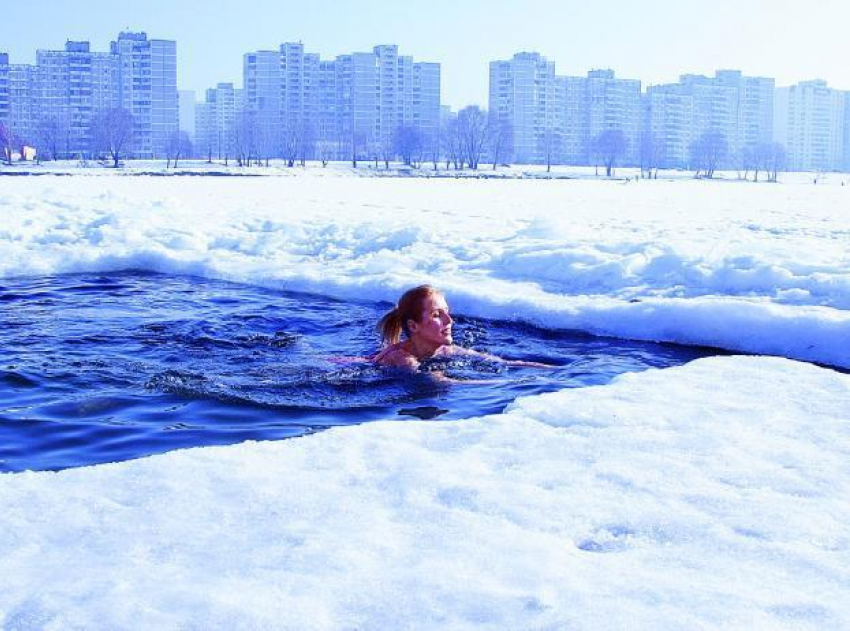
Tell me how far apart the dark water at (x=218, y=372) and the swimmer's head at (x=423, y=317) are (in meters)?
0.21

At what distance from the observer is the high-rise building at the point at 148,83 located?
132375 millimetres

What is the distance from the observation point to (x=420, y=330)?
19.8 ft

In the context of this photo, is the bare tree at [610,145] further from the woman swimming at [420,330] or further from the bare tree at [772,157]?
the woman swimming at [420,330]

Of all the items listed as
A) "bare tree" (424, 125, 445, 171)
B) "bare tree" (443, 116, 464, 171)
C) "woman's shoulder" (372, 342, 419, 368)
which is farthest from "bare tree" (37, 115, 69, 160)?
"woman's shoulder" (372, 342, 419, 368)

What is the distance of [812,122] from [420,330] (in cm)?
19070

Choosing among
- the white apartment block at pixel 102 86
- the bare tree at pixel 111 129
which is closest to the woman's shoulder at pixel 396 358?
the bare tree at pixel 111 129

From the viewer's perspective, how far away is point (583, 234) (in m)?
11.1

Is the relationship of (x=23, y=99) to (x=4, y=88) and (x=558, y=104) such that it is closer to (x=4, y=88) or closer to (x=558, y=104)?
(x=4, y=88)

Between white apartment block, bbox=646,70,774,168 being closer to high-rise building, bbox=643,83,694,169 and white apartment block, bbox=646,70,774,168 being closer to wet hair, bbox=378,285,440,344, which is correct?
high-rise building, bbox=643,83,694,169

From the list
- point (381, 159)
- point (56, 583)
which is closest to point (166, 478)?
point (56, 583)

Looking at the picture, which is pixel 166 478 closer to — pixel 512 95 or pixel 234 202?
pixel 234 202

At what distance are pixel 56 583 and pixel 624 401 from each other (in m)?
2.59

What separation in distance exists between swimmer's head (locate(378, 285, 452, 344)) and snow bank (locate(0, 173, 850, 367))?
1463mm

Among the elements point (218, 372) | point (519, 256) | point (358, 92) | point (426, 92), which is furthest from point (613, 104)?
point (218, 372)
